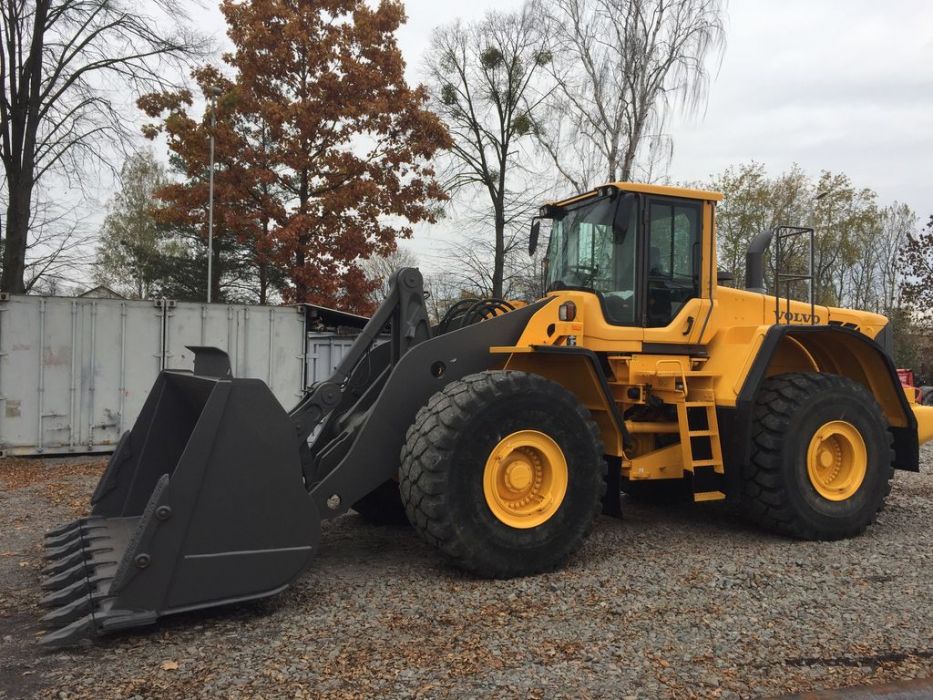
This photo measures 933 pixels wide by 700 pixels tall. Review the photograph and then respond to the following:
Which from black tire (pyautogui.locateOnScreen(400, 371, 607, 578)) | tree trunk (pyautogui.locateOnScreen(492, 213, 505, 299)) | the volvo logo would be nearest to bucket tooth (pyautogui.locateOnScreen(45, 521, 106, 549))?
black tire (pyautogui.locateOnScreen(400, 371, 607, 578))

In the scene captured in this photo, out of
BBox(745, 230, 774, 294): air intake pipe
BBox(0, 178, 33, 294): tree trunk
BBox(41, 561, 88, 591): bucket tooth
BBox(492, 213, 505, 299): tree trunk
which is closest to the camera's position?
BBox(41, 561, 88, 591): bucket tooth

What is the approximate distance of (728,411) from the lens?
5.95 m

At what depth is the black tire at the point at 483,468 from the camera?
15.4 feet

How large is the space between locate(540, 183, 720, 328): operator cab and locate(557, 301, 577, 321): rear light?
0.35 meters

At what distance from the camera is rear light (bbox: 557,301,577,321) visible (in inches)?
226

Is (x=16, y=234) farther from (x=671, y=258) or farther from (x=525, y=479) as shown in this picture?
(x=525, y=479)

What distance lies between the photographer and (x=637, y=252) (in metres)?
6.04

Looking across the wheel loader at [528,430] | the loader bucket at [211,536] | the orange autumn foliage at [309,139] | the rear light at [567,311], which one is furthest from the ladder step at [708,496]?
the orange autumn foliage at [309,139]

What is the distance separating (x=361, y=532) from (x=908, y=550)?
432 cm

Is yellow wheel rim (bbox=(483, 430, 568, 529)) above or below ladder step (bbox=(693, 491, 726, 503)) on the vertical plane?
above

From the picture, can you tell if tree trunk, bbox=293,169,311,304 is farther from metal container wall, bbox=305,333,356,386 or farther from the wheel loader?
the wheel loader

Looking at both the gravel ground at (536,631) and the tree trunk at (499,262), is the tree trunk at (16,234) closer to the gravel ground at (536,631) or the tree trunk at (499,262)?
the gravel ground at (536,631)

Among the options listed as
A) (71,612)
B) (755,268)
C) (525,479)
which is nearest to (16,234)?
(71,612)

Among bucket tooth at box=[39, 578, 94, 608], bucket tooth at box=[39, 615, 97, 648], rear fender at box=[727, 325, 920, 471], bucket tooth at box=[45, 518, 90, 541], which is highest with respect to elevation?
rear fender at box=[727, 325, 920, 471]
